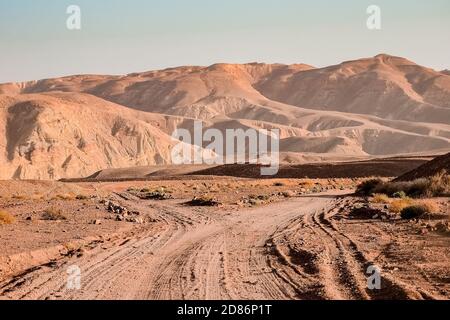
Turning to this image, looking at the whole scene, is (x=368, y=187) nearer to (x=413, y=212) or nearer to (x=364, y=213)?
(x=364, y=213)

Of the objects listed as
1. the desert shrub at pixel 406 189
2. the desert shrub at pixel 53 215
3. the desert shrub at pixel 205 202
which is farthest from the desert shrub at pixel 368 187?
the desert shrub at pixel 53 215

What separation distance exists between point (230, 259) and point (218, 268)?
3.98ft

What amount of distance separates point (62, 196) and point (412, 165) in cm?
4443

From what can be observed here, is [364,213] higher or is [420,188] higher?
[364,213]

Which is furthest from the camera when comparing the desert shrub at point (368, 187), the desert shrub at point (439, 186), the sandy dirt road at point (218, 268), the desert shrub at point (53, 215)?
the desert shrub at point (368, 187)

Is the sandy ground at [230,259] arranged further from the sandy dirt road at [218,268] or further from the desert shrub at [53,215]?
the desert shrub at [53,215]

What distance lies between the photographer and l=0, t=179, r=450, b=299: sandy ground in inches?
369

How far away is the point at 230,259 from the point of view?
12.6 m

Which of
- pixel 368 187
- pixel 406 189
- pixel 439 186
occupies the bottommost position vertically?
pixel 368 187

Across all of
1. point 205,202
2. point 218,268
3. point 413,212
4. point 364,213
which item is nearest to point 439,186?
point 364,213

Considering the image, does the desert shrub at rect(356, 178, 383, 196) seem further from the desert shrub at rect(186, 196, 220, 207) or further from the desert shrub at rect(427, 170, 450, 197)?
the desert shrub at rect(186, 196, 220, 207)

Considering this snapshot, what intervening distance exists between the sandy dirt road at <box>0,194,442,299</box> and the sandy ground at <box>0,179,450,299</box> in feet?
0.07

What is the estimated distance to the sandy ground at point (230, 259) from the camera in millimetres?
9379

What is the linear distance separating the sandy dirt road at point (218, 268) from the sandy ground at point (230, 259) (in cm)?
2
